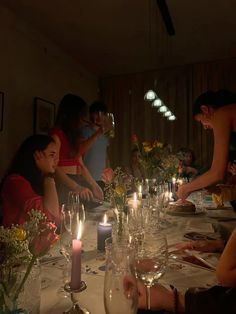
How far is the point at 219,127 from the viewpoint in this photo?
78.7 inches

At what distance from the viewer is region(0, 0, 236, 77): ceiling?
293cm

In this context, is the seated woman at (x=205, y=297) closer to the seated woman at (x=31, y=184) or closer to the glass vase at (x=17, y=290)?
the glass vase at (x=17, y=290)

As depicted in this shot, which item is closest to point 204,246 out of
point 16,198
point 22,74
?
point 16,198

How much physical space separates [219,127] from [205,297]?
1.48 m

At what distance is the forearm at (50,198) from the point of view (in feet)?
4.91

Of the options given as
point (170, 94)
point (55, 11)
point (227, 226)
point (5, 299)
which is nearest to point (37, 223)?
point (5, 299)

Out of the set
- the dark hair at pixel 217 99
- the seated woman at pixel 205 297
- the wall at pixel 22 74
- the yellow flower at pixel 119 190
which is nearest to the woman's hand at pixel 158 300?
the seated woman at pixel 205 297

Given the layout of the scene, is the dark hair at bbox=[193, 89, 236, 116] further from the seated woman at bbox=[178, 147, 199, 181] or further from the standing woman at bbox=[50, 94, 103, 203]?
the seated woman at bbox=[178, 147, 199, 181]

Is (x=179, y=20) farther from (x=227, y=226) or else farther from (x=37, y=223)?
(x=37, y=223)

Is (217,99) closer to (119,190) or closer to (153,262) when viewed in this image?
(119,190)

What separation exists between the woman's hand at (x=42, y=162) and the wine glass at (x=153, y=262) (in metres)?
0.95

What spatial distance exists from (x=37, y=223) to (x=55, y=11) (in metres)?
2.96

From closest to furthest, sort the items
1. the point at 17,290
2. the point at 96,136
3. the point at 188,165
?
1. the point at 17,290
2. the point at 96,136
3. the point at 188,165

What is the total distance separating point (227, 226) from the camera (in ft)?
5.09
